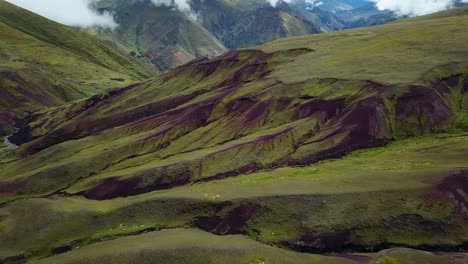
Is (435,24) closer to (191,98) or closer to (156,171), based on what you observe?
(191,98)

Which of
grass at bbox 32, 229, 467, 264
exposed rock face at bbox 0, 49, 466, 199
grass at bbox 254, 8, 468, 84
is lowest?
grass at bbox 32, 229, 467, 264

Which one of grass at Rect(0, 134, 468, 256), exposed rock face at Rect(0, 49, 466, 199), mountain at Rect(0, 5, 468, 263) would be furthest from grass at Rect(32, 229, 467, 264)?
exposed rock face at Rect(0, 49, 466, 199)

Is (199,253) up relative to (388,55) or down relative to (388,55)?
down

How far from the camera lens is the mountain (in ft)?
227

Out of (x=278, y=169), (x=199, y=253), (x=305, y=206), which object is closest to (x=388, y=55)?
(x=278, y=169)

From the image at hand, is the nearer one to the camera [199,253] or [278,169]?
[199,253]

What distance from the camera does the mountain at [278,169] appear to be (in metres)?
69.1

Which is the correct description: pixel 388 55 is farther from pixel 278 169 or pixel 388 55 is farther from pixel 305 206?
pixel 305 206

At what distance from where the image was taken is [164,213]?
283ft

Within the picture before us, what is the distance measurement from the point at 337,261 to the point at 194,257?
727 inches

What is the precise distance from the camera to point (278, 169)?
102 m

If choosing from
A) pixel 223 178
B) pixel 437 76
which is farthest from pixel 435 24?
pixel 223 178

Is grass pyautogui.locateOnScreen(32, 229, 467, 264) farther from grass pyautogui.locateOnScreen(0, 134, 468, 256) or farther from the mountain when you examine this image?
grass pyautogui.locateOnScreen(0, 134, 468, 256)

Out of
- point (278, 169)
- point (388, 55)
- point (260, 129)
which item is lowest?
point (278, 169)
